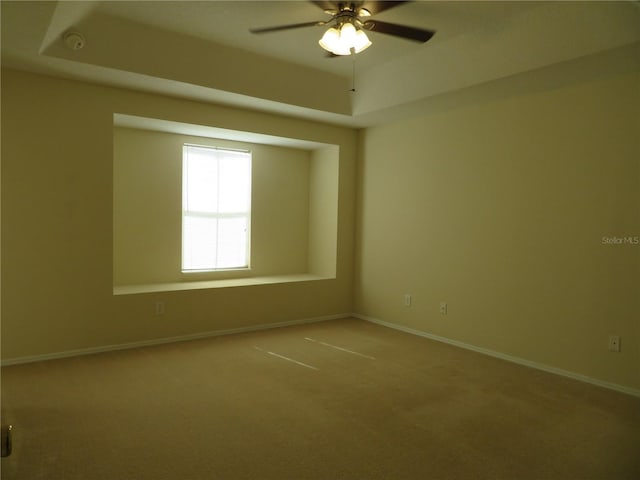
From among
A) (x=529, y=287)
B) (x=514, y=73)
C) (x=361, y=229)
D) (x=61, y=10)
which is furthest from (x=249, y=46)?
(x=529, y=287)

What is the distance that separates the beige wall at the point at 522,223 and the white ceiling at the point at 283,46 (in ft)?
1.97

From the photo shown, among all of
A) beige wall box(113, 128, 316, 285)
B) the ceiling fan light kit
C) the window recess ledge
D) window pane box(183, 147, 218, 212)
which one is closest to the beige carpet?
the window recess ledge

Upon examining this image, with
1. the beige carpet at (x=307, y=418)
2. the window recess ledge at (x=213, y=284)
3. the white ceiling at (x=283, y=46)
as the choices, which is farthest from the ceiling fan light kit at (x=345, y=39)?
the window recess ledge at (x=213, y=284)

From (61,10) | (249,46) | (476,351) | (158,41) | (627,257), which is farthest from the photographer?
(476,351)

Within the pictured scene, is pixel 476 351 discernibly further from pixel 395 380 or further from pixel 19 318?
pixel 19 318

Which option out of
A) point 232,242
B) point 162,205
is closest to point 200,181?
point 162,205

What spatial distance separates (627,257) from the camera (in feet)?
10.9

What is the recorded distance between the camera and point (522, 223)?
396 cm

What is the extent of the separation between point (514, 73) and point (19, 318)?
439 centimetres

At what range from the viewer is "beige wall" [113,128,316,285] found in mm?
4684

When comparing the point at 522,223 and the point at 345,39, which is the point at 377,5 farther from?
the point at 522,223

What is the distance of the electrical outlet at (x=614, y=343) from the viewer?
338 cm

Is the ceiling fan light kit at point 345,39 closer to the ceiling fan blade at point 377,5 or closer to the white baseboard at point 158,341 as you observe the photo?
the ceiling fan blade at point 377,5

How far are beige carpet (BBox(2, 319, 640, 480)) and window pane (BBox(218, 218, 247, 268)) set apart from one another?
1.54 meters
